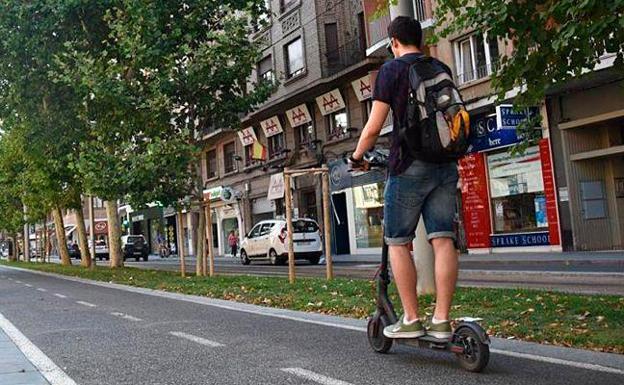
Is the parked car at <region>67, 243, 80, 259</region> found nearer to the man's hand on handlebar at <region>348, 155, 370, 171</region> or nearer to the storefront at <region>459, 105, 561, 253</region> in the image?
the storefront at <region>459, 105, 561, 253</region>

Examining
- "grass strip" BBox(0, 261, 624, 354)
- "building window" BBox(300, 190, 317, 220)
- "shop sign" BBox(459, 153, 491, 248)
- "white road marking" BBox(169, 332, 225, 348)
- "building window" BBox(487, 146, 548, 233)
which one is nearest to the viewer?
"grass strip" BBox(0, 261, 624, 354)

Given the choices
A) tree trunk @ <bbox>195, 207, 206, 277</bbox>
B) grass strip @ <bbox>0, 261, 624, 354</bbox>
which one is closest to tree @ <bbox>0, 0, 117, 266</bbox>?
tree trunk @ <bbox>195, 207, 206, 277</bbox>

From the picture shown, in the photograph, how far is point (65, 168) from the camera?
2364 cm

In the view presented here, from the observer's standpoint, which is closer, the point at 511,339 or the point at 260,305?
the point at 511,339

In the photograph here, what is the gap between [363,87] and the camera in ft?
92.7

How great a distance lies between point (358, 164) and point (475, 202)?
19741 mm

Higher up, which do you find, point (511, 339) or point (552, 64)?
point (552, 64)

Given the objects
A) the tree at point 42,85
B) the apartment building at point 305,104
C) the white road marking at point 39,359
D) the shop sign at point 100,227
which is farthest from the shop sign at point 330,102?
the shop sign at point 100,227

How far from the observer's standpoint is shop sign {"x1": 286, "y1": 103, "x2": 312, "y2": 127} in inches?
1291

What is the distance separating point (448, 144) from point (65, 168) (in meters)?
21.4

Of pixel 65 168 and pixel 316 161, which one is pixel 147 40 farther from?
pixel 316 161

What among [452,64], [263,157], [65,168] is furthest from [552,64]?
[263,157]

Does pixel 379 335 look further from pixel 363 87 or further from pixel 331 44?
pixel 331 44

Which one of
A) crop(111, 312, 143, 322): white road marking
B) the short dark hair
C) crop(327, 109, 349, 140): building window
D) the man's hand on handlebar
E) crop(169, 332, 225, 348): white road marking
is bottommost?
crop(169, 332, 225, 348): white road marking
